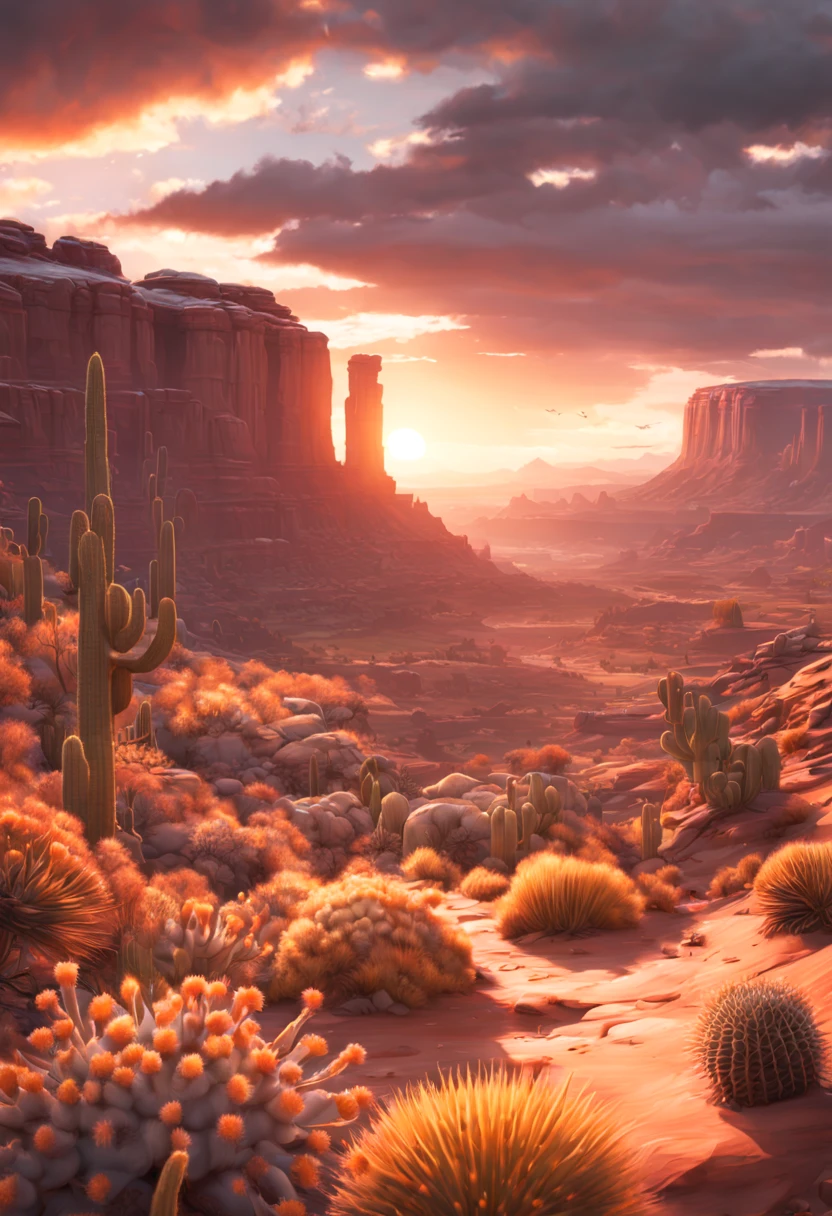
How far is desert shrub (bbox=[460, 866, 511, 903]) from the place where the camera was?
1368cm

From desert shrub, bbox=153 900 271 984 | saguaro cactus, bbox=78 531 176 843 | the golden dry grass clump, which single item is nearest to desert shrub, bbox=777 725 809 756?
saguaro cactus, bbox=78 531 176 843

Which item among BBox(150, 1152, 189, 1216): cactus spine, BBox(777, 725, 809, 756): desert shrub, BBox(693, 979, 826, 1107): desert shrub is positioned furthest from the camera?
BBox(777, 725, 809, 756): desert shrub

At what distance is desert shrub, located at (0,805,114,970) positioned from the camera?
5.69m

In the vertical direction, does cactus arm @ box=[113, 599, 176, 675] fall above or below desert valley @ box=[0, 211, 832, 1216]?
above

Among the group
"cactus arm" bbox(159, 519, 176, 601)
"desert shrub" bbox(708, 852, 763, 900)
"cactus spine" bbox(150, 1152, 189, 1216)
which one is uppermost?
"cactus arm" bbox(159, 519, 176, 601)

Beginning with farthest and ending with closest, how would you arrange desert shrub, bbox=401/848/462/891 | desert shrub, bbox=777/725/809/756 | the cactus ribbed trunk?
Result: desert shrub, bbox=777/725/809/756, desert shrub, bbox=401/848/462/891, the cactus ribbed trunk

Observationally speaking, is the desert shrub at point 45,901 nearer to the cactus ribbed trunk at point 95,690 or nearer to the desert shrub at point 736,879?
the cactus ribbed trunk at point 95,690

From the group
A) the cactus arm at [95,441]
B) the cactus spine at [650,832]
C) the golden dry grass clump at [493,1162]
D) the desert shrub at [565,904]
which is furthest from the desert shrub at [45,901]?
the cactus spine at [650,832]

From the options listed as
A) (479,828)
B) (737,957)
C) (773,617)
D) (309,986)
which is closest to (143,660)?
(309,986)

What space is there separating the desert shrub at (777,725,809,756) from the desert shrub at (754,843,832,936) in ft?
45.0

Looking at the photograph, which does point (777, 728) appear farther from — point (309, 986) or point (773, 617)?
point (773, 617)

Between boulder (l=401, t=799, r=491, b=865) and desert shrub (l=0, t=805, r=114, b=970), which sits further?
boulder (l=401, t=799, r=491, b=865)

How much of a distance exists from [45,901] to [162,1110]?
2.72 meters

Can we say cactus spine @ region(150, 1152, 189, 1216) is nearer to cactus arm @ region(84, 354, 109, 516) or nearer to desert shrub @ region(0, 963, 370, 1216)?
desert shrub @ region(0, 963, 370, 1216)
